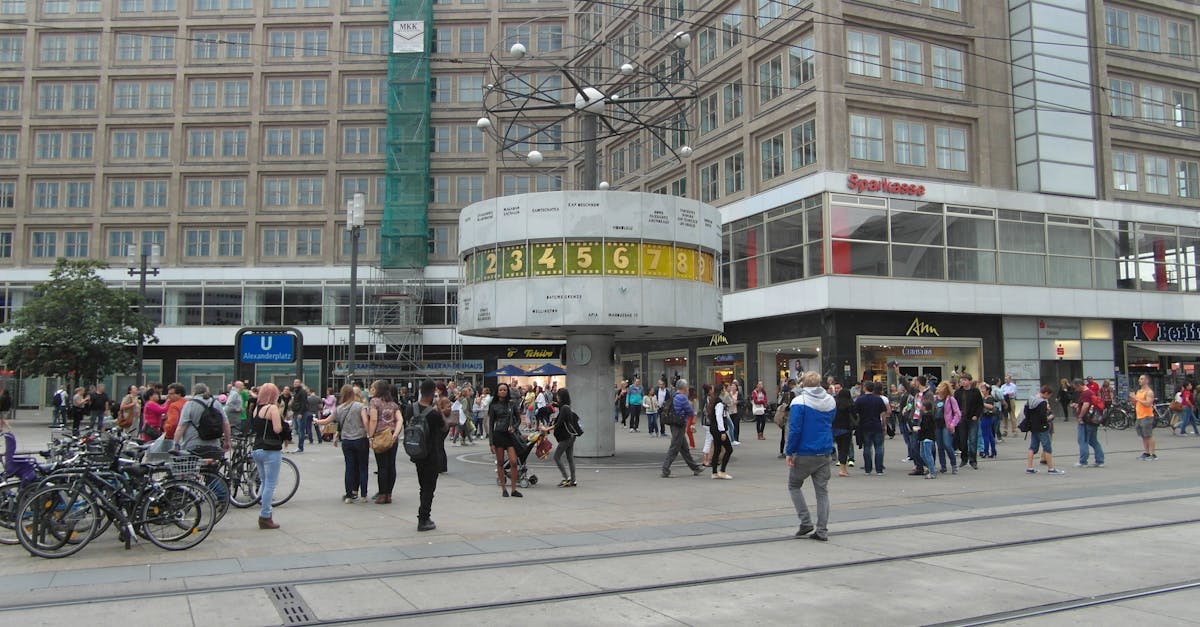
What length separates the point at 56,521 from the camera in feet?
30.1

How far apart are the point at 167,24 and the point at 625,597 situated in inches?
2321

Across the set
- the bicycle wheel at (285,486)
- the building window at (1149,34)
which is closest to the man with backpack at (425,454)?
the bicycle wheel at (285,486)

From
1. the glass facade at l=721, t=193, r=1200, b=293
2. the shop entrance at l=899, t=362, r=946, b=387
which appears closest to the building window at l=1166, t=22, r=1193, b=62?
the glass facade at l=721, t=193, r=1200, b=293

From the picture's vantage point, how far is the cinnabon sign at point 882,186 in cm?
3383

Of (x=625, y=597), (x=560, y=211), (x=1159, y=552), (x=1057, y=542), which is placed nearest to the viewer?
(x=625, y=597)

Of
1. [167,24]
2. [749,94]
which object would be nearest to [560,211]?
[749,94]

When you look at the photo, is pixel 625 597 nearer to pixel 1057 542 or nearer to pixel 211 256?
pixel 1057 542

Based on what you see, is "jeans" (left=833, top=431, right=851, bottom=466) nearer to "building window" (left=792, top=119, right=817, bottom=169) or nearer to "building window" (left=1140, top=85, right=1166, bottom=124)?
"building window" (left=792, top=119, right=817, bottom=169)

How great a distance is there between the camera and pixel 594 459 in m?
19.9

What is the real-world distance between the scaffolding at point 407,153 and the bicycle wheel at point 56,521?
4634 cm

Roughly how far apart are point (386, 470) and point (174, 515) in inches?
151

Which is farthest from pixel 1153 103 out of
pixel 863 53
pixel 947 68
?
pixel 863 53

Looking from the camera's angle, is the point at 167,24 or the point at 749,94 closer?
the point at 749,94

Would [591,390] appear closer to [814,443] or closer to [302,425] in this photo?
[302,425]
